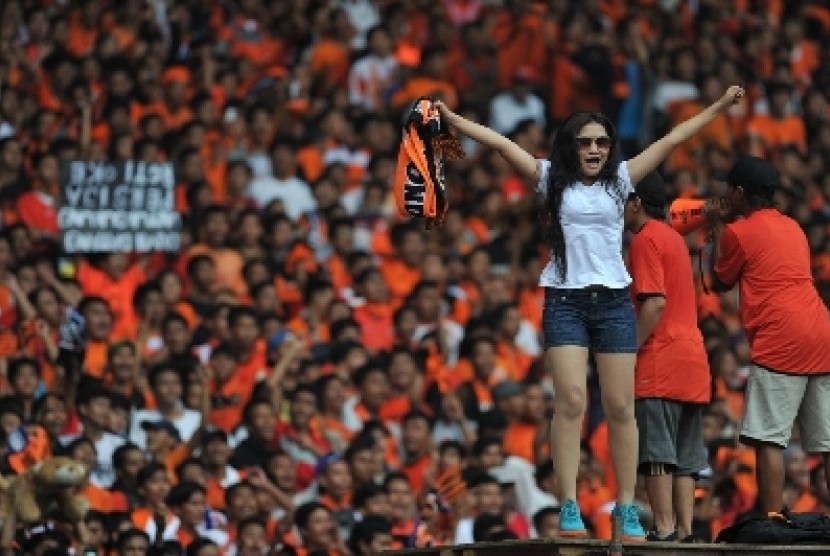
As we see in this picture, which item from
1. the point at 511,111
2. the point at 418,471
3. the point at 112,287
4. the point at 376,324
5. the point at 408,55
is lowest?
the point at 418,471

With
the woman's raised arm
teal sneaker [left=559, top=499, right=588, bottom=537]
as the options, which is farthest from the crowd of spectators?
teal sneaker [left=559, top=499, right=588, bottom=537]

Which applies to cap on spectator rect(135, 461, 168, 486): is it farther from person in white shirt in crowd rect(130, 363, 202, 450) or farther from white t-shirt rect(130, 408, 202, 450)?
person in white shirt in crowd rect(130, 363, 202, 450)

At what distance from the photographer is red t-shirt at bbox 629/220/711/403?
42.2 ft

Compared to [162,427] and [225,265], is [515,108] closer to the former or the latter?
[225,265]

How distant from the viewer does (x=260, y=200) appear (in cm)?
1991

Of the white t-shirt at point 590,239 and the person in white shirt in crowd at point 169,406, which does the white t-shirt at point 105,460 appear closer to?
the person in white shirt in crowd at point 169,406

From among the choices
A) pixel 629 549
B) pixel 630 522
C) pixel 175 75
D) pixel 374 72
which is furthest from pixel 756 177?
pixel 374 72

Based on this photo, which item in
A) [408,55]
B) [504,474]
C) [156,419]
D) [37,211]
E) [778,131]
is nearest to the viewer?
[156,419]

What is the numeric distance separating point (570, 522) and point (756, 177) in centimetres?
219

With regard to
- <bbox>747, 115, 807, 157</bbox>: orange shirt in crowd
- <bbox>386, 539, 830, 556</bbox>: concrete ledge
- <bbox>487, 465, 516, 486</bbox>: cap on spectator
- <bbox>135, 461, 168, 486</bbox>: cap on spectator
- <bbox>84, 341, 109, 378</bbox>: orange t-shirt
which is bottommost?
<bbox>386, 539, 830, 556</bbox>: concrete ledge

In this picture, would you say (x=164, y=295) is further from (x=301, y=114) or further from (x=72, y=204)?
(x=301, y=114)

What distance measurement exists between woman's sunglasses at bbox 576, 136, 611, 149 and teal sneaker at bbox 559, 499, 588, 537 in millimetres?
1709

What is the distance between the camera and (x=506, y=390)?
1783 cm

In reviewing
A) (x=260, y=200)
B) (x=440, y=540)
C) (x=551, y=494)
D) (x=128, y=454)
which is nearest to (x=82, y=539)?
(x=128, y=454)
